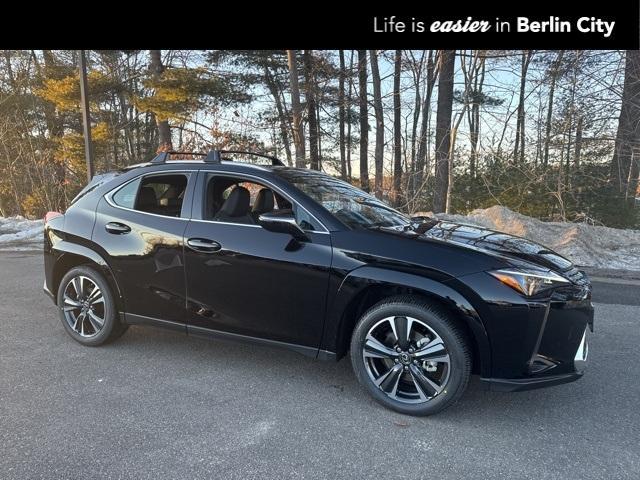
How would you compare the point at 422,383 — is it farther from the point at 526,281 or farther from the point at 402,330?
the point at 526,281

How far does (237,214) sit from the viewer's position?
11.8 ft

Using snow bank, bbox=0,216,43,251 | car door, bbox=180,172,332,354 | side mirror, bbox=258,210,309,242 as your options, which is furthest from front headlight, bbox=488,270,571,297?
snow bank, bbox=0,216,43,251

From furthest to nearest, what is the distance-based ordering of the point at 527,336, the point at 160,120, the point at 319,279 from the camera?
1. the point at 160,120
2. the point at 319,279
3. the point at 527,336

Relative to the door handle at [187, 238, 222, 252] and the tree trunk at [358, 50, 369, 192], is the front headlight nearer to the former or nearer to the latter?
the door handle at [187, 238, 222, 252]

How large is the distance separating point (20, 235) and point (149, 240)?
8809 millimetres

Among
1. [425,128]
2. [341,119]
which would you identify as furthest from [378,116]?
[341,119]

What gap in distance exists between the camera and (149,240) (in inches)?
144

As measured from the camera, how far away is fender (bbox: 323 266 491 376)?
2.78m

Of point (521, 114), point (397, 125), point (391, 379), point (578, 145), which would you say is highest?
point (397, 125)

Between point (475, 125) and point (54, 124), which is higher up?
→ point (54, 124)

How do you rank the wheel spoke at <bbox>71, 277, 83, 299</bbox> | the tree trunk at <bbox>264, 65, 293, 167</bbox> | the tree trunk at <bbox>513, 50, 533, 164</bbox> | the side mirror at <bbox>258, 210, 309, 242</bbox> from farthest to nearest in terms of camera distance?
the tree trunk at <bbox>264, 65, 293, 167</bbox>, the tree trunk at <bbox>513, 50, 533, 164</bbox>, the wheel spoke at <bbox>71, 277, 83, 299</bbox>, the side mirror at <bbox>258, 210, 309, 242</bbox>

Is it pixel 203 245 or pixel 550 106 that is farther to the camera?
pixel 550 106
